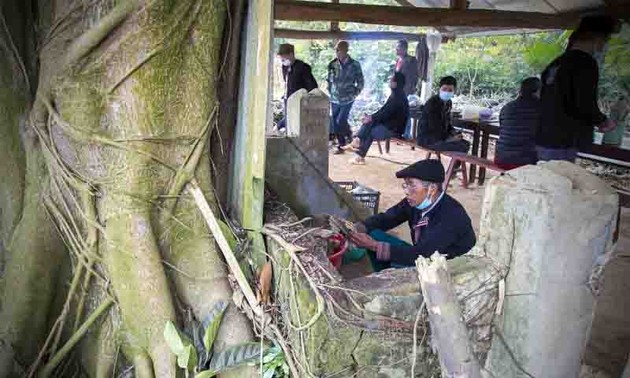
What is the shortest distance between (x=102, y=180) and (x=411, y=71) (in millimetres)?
9393

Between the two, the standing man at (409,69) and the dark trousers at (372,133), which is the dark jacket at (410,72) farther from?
the dark trousers at (372,133)

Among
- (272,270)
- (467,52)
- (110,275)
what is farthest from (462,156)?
(467,52)

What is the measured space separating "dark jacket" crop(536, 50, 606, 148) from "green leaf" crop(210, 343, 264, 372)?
3.04 m

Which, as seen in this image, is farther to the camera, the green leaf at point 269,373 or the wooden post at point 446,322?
the green leaf at point 269,373

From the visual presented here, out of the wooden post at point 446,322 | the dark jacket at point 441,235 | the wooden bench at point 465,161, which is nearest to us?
the wooden post at point 446,322

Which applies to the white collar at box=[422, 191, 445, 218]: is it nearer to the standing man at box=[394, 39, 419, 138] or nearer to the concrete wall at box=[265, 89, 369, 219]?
the concrete wall at box=[265, 89, 369, 219]

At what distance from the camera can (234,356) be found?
7.72 ft

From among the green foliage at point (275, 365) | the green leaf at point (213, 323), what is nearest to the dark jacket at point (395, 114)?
the green leaf at point (213, 323)

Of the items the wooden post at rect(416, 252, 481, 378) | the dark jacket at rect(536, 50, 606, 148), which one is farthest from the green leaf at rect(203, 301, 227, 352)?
the dark jacket at rect(536, 50, 606, 148)

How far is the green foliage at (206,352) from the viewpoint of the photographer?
230 centimetres

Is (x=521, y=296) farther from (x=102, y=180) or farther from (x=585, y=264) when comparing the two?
(x=102, y=180)

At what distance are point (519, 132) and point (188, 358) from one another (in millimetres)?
4570

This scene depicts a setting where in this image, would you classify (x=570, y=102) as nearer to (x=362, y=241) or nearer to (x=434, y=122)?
(x=362, y=241)

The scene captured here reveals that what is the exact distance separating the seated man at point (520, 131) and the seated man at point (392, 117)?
7.85 ft
